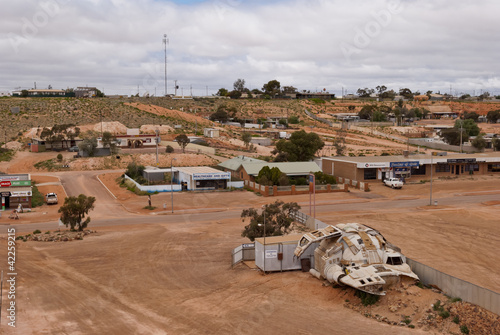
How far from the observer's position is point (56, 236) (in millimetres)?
37938

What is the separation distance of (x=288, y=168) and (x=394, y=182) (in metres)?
13.0

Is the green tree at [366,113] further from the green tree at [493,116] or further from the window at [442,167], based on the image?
the window at [442,167]

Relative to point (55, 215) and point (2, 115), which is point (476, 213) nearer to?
point (55, 215)

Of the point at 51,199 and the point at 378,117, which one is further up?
the point at 378,117

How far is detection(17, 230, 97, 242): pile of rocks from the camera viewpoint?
37.2m

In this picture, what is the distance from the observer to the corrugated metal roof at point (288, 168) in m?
63.8

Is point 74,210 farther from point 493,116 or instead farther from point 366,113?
point 493,116

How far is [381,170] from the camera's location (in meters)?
65.8

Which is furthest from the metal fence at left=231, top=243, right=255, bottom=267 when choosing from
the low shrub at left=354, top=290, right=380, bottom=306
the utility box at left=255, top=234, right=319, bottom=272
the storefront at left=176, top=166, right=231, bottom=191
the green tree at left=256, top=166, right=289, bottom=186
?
the storefront at left=176, top=166, right=231, bottom=191

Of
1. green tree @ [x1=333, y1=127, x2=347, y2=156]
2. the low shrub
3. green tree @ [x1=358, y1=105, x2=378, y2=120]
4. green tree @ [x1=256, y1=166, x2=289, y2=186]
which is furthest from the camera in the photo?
green tree @ [x1=358, y1=105, x2=378, y2=120]

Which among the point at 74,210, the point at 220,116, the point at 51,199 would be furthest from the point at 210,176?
the point at 220,116

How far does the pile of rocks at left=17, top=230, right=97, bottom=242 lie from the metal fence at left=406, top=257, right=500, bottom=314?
78.8 ft

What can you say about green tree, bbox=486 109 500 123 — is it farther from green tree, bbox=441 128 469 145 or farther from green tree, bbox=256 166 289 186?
green tree, bbox=256 166 289 186

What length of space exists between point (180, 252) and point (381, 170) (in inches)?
1536
